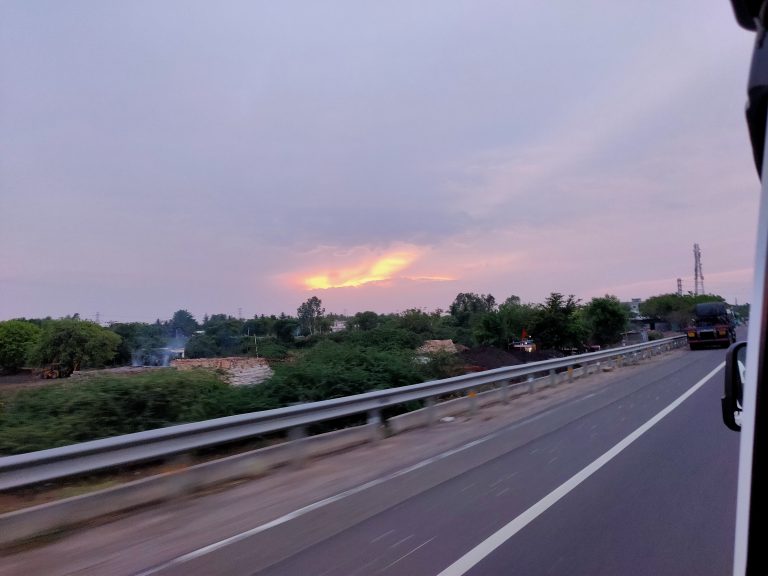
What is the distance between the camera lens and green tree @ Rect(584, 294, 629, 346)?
4962cm

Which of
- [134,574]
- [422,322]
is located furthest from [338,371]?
[422,322]

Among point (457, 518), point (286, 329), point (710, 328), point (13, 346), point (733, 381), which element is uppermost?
point (710, 328)

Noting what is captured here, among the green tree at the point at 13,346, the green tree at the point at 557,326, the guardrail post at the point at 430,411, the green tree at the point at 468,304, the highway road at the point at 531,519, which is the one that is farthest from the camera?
the green tree at the point at 468,304

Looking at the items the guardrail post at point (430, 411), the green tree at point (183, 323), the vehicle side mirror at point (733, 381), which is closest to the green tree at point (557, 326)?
the green tree at point (183, 323)

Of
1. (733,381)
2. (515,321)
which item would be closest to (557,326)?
(515,321)

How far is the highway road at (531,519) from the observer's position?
526 cm

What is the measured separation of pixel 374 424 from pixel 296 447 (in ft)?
7.33

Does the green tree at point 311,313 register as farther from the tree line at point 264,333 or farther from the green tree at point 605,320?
the green tree at point 605,320

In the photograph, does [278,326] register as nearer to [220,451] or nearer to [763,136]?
[220,451]

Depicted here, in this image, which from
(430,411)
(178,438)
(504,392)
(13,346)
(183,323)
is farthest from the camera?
(183,323)

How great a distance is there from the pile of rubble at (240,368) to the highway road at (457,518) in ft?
14.5

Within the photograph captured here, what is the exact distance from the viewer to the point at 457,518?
652 centimetres

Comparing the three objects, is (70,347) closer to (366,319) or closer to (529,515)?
(529,515)

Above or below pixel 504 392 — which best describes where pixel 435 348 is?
above
